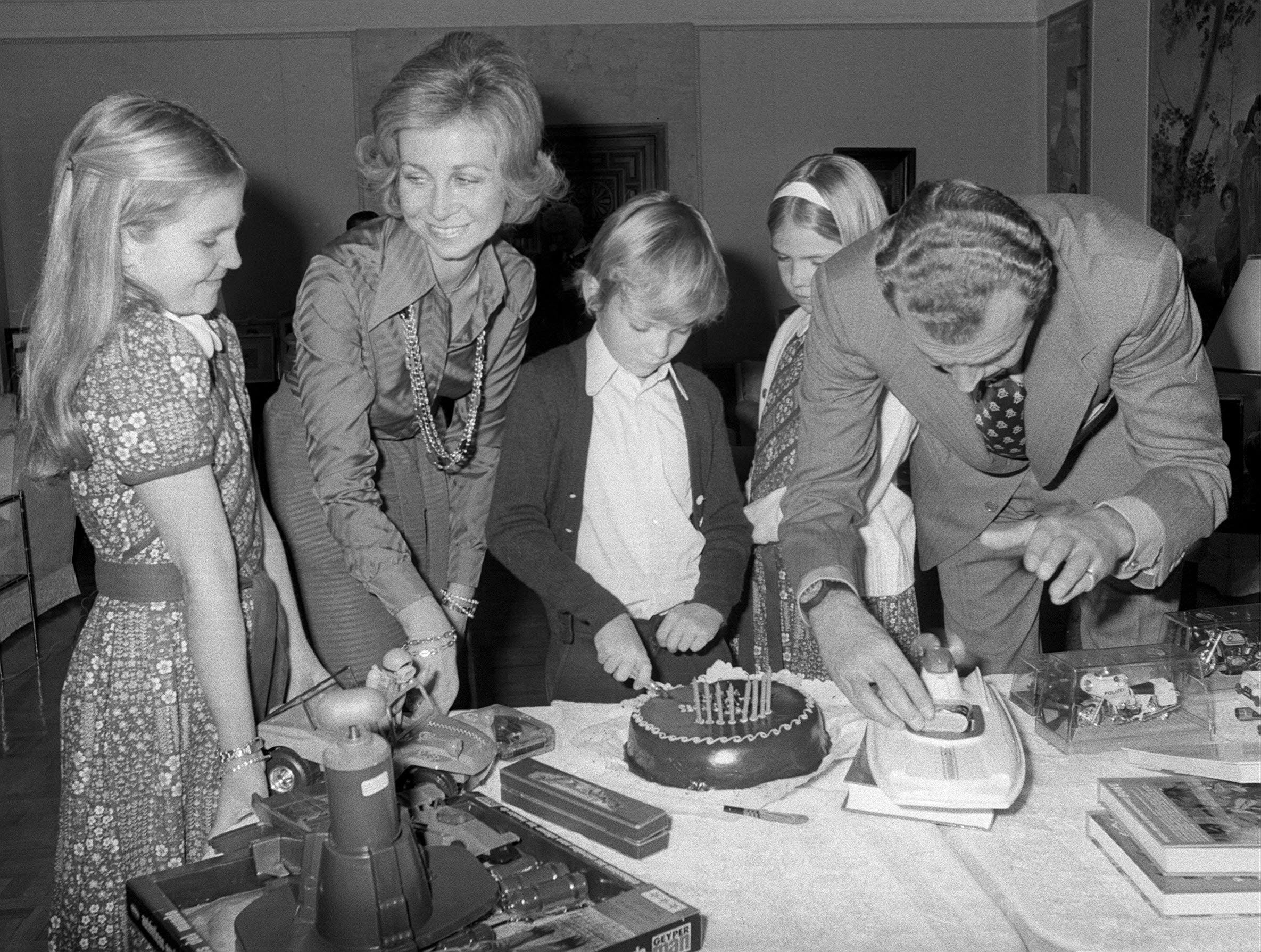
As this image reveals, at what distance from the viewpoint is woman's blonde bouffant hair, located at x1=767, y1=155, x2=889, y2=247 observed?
2.19 meters

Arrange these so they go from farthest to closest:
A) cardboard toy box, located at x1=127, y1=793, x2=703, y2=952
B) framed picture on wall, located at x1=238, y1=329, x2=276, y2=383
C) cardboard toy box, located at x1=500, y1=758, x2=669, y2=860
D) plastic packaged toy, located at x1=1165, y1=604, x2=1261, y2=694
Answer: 1. framed picture on wall, located at x1=238, y1=329, x2=276, y2=383
2. plastic packaged toy, located at x1=1165, y1=604, x2=1261, y2=694
3. cardboard toy box, located at x1=500, y1=758, x2=669, y2=860
4. cardboard toy box, located at x1=127, y1=793, x2=703, y2=952

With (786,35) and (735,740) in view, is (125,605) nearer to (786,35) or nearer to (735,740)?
(735,740)

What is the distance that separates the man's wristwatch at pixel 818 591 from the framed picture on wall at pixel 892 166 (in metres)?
5.70

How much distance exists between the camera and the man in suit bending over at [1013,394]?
147cm

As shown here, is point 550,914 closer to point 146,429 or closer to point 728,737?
point 728,737

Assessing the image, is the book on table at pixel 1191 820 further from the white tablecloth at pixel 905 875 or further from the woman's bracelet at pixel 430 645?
the woman's bracelet at pixel 430 645

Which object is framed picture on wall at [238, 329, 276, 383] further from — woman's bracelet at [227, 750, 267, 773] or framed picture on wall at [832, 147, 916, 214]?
woman's bracelet at [227, 750, 267, 773]

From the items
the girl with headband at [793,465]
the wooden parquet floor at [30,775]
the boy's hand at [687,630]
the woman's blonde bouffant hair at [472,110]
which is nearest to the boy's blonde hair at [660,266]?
the woman's blonde bouffant hair at [472,110]

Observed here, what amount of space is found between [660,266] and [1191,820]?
1.12 m

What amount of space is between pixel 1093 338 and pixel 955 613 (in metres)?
0.76

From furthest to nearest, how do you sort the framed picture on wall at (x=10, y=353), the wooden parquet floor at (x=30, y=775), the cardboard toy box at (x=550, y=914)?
the framed picture on wall at (x=10, y=353) < the wooden parquet floor at (x=30, y=775) < the cardboard toy box at (x=550, y=914)

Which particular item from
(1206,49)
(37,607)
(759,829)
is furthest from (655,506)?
(1206,49)

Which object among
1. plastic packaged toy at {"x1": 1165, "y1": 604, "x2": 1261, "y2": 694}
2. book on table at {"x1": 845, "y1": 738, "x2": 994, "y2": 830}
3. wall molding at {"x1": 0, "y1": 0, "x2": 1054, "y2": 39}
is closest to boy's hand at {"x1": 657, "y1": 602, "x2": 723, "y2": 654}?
book on table at {"x1": 845, "y1": 738, "x2": 994, "y2": 830}

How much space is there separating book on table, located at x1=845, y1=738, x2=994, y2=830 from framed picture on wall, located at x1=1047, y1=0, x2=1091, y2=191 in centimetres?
558
